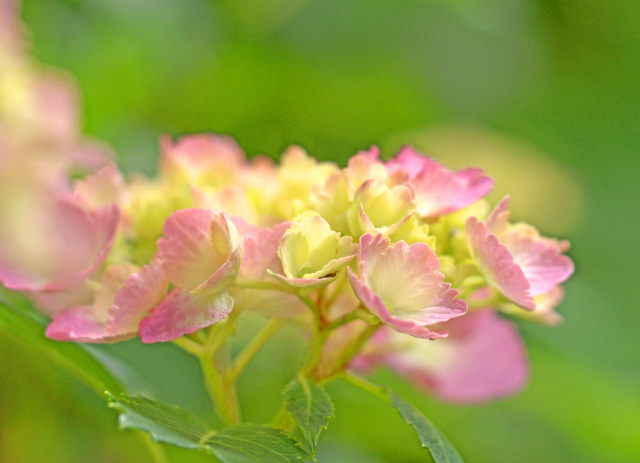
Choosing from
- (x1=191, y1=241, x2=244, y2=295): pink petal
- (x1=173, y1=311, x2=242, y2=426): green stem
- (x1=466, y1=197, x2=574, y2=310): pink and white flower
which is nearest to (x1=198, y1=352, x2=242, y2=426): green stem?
(x1=173, y1=311, x2=242, y2=426): green stem

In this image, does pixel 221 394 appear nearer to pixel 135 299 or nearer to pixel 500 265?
pixel 135 299

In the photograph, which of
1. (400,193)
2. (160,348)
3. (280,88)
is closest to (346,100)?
(280,88)

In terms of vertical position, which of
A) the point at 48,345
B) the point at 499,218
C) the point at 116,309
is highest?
the point at 499,218

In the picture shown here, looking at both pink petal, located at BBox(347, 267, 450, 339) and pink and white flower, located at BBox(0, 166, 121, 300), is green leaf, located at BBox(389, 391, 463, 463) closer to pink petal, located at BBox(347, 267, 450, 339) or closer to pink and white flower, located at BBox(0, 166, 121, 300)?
pink petal, located at BBox(347, 267, 450, 339)

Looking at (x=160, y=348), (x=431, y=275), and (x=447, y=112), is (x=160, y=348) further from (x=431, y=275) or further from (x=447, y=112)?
(x=447, y=112)

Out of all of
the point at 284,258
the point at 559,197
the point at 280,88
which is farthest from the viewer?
the point at 559,197

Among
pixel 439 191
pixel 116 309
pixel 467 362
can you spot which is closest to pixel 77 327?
pixel 116 309
